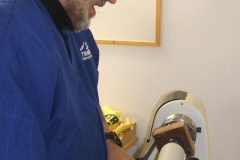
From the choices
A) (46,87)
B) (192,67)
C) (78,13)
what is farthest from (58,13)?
(192,67)

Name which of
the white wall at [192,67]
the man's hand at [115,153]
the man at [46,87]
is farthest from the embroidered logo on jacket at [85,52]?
the white wall at [192,67]

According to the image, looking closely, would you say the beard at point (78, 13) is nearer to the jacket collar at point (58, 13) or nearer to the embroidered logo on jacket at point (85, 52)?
the jacket collar at point (58, 13)

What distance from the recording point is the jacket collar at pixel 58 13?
0.81m

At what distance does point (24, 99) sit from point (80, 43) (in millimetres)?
514

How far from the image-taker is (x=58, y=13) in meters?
0.83

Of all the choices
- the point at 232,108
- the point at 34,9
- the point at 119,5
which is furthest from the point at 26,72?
the point at 232,108

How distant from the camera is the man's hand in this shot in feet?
3.28

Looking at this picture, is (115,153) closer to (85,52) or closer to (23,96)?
(85,52)

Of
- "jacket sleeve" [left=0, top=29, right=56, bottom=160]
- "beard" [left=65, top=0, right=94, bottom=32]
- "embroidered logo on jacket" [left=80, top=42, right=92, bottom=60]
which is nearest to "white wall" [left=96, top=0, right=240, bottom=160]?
"embroidered logo on jacket" [left=80, top=42, right=92, bottom=60]

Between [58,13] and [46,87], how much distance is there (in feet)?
0.83

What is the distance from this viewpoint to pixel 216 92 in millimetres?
1712

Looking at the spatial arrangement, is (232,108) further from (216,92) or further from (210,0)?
(210,0)

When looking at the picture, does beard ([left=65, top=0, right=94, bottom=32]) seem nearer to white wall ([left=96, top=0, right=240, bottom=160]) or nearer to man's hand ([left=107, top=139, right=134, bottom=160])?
man's hand ([left=107, top=139, right=134, bottom=160])

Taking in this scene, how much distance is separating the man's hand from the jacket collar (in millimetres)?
441
